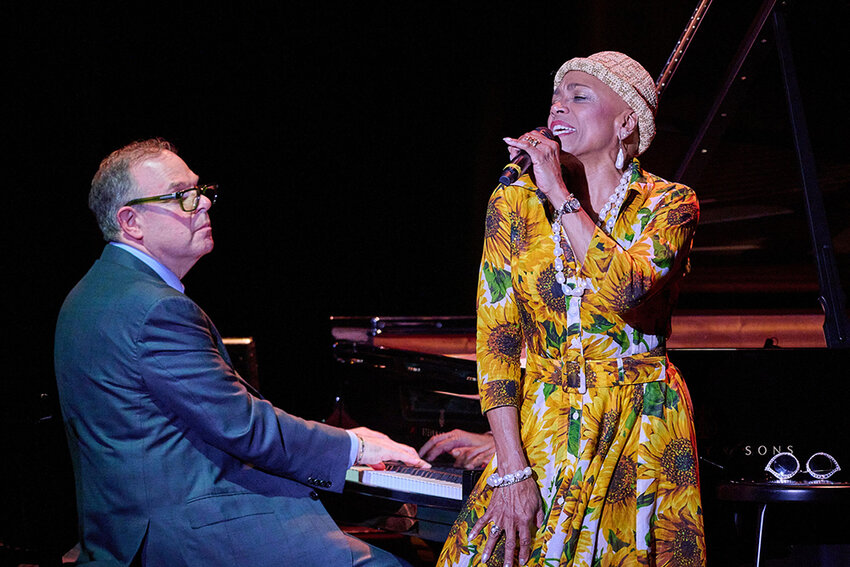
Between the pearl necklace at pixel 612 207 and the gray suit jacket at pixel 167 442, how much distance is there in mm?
1067

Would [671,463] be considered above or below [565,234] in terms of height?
below

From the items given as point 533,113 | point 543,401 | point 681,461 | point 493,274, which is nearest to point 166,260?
point 493,274

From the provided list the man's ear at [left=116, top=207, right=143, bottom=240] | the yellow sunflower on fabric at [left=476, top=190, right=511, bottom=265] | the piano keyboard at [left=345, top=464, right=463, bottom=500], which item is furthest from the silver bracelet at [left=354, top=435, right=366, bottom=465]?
the man's ear at [left=116, top=207, right=143, bottom=240]

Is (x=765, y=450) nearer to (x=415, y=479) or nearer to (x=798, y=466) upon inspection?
(x=798, y=466)

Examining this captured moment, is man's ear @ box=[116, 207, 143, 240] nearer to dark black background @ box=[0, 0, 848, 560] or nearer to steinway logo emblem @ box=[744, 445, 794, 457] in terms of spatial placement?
dark black background @ box=[0, 0, 848, 560]

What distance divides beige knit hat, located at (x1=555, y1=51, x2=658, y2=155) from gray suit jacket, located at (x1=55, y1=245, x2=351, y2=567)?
1.25 meters

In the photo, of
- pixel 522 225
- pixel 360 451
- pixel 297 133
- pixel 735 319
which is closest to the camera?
pixel 522 225

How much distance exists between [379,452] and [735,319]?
254 centimetres

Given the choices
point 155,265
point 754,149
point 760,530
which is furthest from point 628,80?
point 754,149

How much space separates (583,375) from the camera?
1887 millimetres

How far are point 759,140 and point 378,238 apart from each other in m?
3.23

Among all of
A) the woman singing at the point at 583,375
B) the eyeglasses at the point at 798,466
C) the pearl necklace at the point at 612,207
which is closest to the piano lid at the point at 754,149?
the eyeglasses at the point at 798,466

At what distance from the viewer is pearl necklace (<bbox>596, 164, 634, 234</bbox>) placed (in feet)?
6.47

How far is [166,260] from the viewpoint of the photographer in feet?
8.47
